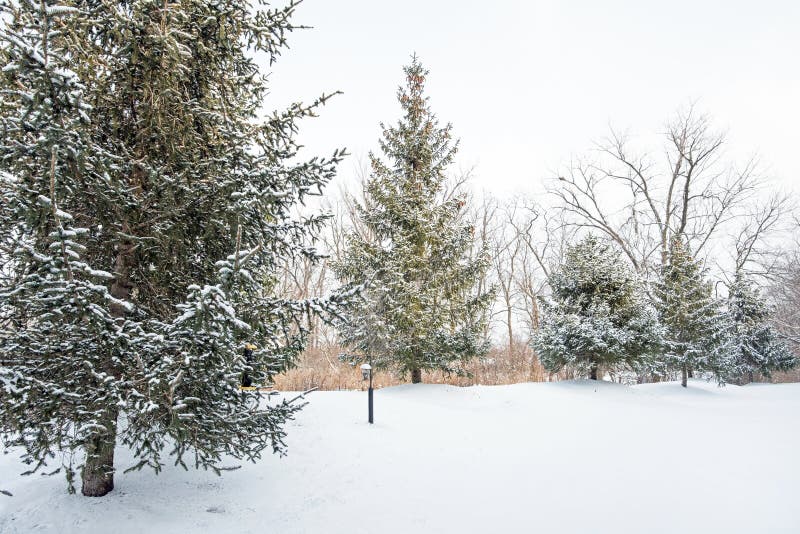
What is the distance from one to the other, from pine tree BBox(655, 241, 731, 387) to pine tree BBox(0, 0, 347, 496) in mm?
13353

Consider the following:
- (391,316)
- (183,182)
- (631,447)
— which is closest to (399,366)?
(391,316)

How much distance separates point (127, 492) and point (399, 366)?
7.06 m

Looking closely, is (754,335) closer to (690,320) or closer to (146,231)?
(690,320)

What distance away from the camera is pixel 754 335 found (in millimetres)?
16109

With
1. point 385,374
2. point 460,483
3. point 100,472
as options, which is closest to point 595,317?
point 385,374

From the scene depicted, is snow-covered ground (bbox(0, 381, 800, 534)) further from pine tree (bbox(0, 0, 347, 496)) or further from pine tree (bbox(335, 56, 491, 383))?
pine tree (bbox(335, 56, 491, 383))

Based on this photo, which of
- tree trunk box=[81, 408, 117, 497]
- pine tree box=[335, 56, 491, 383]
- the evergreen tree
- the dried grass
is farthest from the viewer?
the evergreen tree

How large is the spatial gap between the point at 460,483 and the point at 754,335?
18.8m

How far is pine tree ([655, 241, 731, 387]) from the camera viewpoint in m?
12.3

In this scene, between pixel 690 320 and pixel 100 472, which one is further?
pixel 690 320

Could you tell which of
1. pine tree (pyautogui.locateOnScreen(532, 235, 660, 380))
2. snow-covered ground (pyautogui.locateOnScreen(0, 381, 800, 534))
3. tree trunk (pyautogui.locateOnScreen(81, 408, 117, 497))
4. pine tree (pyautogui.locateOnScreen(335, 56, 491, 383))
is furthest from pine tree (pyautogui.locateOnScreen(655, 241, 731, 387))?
tree trunk (pyautogui.locateOnScreen(81, 408, 117, 497))

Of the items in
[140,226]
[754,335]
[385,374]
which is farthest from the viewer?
[754,335]

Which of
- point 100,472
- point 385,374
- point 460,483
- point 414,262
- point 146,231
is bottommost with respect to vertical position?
point 460,483

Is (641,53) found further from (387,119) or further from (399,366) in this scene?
(399,366)
